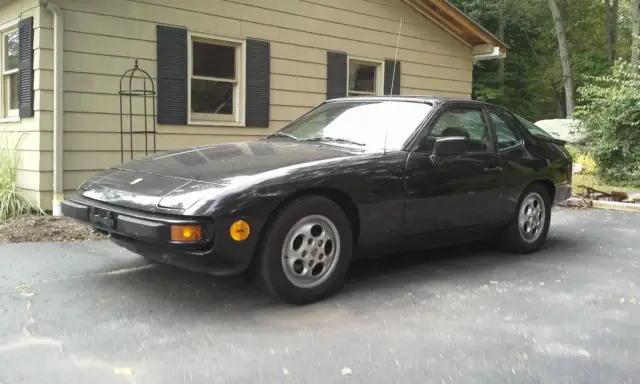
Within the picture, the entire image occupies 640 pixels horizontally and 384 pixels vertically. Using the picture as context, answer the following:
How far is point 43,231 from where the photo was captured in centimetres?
603

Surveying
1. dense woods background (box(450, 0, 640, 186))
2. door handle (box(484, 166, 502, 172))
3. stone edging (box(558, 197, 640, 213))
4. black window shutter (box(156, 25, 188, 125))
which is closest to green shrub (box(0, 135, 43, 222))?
black window shutter (box(156, 25, 188, 125))

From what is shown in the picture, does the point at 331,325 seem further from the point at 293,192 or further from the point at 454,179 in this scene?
the point at 454,179

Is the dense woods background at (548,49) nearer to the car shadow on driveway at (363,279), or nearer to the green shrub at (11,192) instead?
the car shadow on driveway at (363,279)

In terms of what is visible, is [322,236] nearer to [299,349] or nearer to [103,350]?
[299,349]

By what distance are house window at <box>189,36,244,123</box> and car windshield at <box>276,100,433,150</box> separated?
11.6ft

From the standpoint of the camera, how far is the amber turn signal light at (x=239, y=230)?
136 inches

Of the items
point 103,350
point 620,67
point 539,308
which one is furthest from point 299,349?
point 620,67

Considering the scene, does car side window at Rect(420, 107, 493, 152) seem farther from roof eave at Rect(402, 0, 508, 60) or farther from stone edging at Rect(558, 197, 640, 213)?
roof eave at Rect(402, 0, 508, 60)

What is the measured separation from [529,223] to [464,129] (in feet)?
4.13

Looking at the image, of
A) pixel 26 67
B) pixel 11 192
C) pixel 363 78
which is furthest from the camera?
pixel 363 78

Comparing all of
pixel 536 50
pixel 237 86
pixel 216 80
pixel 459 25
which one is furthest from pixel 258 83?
pixel 536 50

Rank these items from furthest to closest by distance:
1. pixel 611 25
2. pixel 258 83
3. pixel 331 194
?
pixel 611 25
pixel 258 83
pixel 331 194

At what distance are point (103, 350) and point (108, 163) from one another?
4973 millimetres

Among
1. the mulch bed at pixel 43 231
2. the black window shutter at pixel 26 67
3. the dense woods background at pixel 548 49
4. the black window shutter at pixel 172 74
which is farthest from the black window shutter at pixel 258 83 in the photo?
the dense woods background at pixel 548 49
